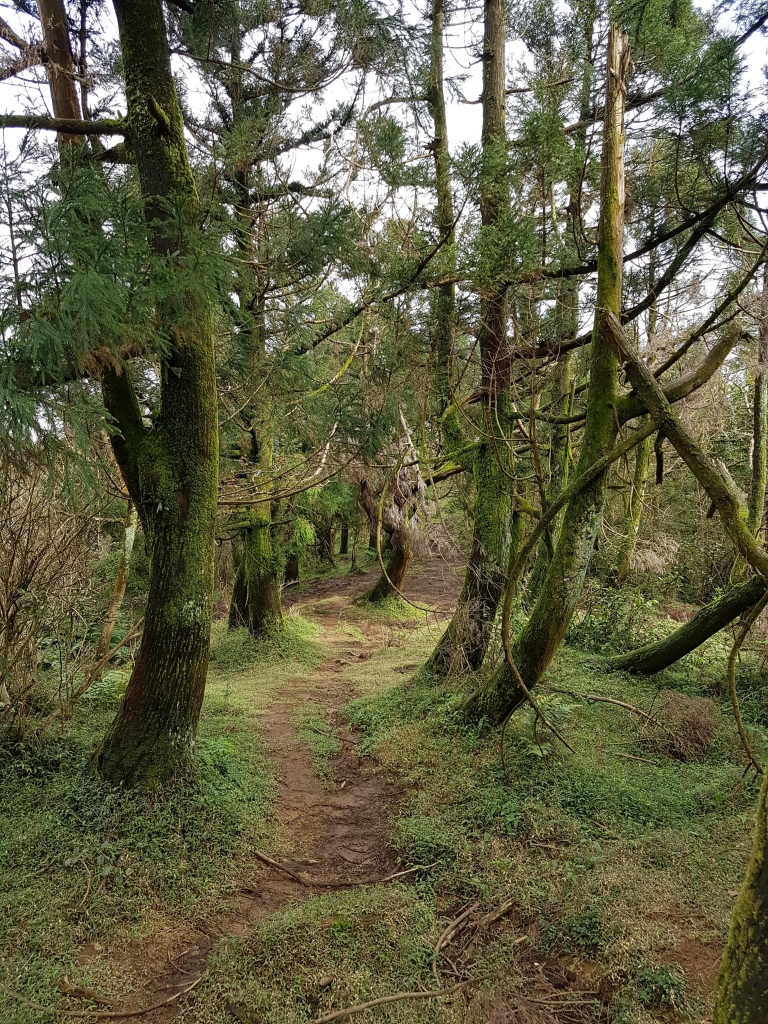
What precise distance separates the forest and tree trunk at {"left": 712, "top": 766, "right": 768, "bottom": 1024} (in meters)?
0.01

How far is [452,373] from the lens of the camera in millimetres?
6473

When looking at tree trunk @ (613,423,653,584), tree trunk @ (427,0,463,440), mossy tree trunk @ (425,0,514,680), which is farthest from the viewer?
tree trunk @ (613,423,653,584)

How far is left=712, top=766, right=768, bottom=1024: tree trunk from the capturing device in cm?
137

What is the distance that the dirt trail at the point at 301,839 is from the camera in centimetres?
294

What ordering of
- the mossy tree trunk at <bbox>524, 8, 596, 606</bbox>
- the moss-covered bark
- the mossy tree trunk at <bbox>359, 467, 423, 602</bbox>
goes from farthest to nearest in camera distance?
the mossy tree trunk at <bbox>359, 467, 423, 602</bbox>, the moss-covered bark, the mossy tree trunk at <bbox>524, 8, 596, 606</bbox>

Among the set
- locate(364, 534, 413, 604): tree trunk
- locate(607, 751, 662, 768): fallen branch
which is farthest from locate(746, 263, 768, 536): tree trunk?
locate(364, 534, 413, 604): tree trunk

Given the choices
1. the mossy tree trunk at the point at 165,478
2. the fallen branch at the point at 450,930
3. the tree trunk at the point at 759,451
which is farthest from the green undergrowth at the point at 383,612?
the fallen branch at the point at 450,930

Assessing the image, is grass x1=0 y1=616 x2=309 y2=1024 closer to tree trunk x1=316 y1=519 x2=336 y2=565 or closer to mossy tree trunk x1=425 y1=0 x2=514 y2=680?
mossy tree trunk x1=425 y1=0 x2=514 y2=680

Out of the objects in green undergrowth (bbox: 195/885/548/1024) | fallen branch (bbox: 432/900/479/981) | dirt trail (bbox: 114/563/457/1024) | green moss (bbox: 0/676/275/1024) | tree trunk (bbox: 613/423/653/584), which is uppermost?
tree trunk (bbox: 613/423/653/584)

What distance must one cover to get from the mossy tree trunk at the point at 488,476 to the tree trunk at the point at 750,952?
4514 mm

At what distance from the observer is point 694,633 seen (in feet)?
21.1

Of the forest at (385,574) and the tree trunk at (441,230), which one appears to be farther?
the tree trunk at (441,230)

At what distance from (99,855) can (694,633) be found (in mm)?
6355

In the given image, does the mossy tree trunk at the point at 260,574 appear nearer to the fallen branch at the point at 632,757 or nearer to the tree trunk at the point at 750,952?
the fallen branch at the point at 632,757
